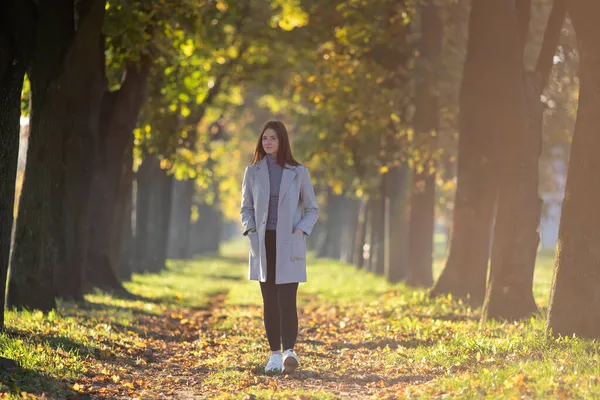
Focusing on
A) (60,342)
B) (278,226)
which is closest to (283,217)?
(278,226)

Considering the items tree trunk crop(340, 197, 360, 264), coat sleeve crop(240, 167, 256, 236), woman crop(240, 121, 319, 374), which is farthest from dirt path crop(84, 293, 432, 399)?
tree trunk crop(340, 197, 360, 264)

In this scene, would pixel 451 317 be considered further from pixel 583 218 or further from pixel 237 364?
pixel 237 364

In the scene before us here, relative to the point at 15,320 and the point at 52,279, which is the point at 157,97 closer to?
the point at 52,279

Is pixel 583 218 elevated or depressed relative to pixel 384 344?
elevated

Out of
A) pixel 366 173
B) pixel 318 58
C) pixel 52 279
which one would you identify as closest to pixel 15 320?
pixel 52 279

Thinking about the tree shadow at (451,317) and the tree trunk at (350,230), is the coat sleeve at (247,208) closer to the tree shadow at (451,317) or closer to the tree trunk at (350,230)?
the tree shadow at (451,317)

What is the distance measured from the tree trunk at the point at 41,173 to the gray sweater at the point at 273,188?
17.4ft

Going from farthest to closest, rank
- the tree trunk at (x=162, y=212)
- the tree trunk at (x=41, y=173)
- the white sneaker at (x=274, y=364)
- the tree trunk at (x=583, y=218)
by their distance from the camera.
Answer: the tree trunk at (x=162, y=212) → the tree trunk at (x=41, y=173) → the tree trunk at (x=583, y=218) → the white sneaker at (x=274, y=364)

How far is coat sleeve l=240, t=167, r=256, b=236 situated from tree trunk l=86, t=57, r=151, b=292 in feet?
30.2

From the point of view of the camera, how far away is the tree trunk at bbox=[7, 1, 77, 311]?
13000 mm

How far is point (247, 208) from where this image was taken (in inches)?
357

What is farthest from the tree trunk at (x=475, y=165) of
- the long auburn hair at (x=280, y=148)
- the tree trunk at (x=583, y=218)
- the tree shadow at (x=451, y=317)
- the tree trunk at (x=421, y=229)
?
the long auburn hair at (x=280, y=148)

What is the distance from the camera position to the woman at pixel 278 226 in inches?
349

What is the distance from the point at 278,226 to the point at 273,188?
0.41 meters
